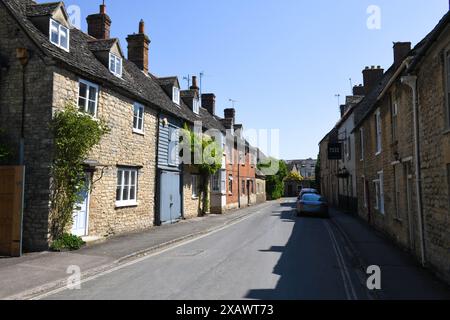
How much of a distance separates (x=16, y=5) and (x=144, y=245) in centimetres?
929

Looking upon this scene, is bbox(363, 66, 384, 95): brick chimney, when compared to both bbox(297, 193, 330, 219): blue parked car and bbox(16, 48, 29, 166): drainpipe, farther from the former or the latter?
bbox(16, 48, 29, 166): drainpipe

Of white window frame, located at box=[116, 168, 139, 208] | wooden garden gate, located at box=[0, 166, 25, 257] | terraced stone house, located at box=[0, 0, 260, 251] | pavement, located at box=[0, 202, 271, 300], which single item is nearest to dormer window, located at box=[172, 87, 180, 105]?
terraced stone house, located at box=[0, 0, 260, 251]

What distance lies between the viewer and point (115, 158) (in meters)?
15.3

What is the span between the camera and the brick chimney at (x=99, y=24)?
66.9 ft

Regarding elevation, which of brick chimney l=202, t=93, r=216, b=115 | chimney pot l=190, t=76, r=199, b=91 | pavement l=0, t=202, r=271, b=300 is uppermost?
chimney pot l=190, t=76, r=199, b=91

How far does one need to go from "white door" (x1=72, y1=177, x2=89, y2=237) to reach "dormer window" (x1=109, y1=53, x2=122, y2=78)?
561 centimetres

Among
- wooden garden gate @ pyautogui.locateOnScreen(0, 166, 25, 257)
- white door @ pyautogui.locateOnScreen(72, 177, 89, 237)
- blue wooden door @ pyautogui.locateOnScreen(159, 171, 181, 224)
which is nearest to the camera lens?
wooden garden gate @ pyautogui.locateOnScreen(0, 166, 25, 257)

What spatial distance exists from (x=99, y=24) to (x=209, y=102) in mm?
17480

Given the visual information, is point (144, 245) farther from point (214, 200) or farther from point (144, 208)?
point (214, 200)

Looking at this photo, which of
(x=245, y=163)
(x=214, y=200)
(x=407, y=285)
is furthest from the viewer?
(x=245, y=163)

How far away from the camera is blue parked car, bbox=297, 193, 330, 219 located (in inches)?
968

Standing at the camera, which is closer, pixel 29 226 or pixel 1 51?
pixel 29 226

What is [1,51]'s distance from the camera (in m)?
12.6
